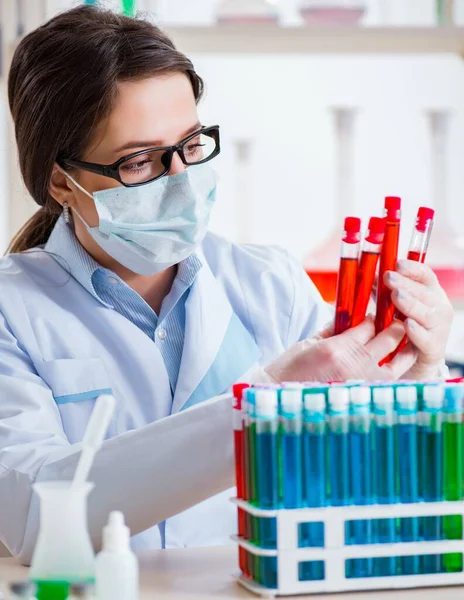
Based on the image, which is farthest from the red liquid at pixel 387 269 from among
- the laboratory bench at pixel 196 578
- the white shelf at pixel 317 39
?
the white shelf at pixel 317 39

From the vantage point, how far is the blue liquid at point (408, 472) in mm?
1069

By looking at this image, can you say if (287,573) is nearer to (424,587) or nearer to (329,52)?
(424,587)

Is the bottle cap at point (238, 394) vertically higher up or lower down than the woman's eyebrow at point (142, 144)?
lower down

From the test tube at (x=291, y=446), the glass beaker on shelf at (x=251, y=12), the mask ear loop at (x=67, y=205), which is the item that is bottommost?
the test tube at (x=291, y=446)

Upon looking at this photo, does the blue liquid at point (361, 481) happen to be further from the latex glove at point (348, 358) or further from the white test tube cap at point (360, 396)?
the latex glove at point (348, 358)

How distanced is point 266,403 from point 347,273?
1.07ft

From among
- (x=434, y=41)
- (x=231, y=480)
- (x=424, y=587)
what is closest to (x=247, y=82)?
(x=434, y=41)

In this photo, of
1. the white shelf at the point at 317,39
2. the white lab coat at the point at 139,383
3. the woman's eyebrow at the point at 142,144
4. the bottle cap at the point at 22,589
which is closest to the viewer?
the bottle cap at the point at 22,589

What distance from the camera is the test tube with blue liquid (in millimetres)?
1046

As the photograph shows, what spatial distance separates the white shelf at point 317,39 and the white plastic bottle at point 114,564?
1.64 metres

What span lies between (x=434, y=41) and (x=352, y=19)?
8.3 inches

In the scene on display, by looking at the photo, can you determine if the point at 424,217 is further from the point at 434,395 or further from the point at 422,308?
the point at 434,395

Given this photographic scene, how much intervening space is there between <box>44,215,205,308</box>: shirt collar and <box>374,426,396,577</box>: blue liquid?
688mm

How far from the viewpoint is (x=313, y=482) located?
105 cm
